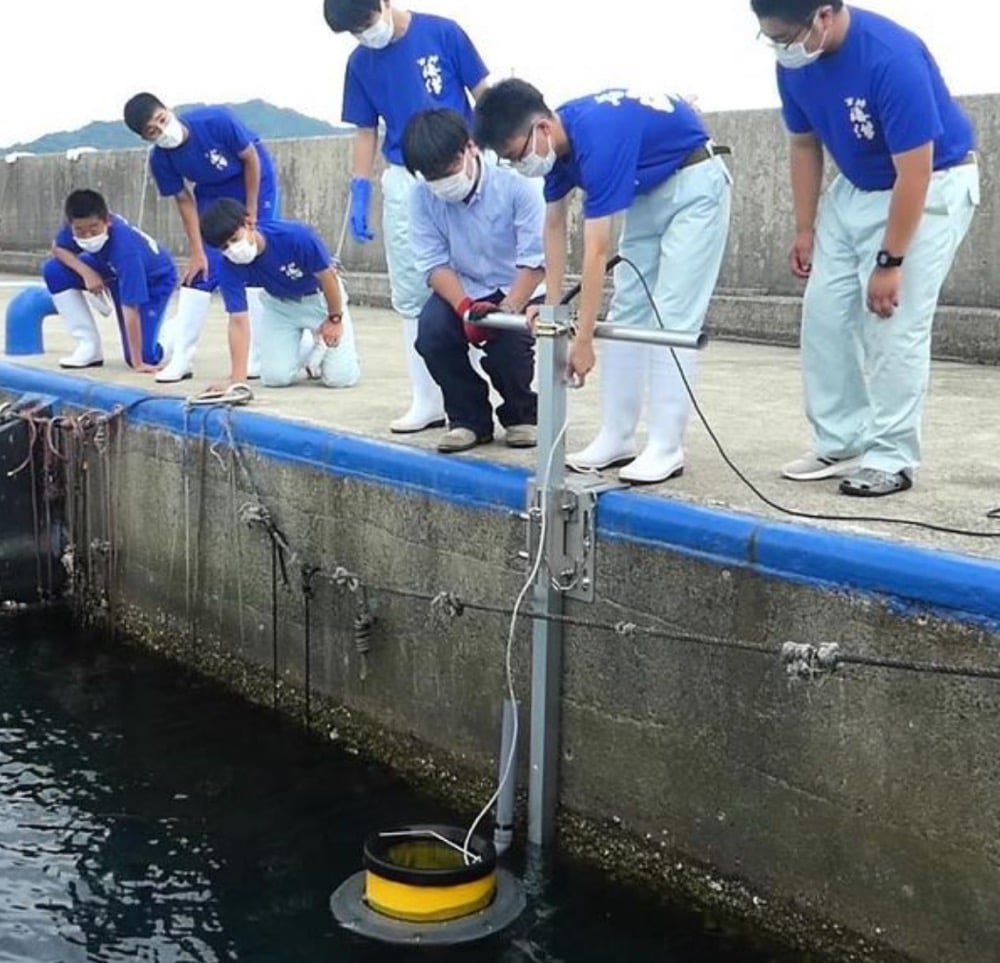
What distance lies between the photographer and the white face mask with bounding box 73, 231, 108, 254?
748 cm

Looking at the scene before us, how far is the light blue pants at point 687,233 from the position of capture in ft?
14.5

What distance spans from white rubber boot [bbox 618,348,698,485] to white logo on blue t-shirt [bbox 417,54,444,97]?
1641 millimetres

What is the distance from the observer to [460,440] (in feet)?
16.4

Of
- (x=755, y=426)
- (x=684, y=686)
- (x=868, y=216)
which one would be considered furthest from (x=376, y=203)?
(x=684, y=686)

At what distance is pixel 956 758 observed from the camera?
3.41 meters

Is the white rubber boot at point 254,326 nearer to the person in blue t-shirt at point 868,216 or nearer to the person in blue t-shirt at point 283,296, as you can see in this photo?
the person in blue t-shirt at point 283,296

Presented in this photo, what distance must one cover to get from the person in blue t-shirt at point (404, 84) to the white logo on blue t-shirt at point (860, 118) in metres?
1.78

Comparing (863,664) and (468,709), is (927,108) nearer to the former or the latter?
(863,664)

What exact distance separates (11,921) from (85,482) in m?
3.07

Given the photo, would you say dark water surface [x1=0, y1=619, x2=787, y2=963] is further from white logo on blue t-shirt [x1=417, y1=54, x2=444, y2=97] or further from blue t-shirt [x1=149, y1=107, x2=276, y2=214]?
white logo on blue t-shirt [x1=417, y1=54, x2=444, y2=97]

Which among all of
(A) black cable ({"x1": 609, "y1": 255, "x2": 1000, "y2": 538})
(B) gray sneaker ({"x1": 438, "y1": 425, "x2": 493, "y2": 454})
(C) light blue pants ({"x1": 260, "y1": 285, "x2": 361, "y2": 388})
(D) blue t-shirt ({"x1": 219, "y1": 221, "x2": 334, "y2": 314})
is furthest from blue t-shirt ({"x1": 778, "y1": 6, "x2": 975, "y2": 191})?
(C) light blue pants ({"x1": 260, "y1": 285, "x2": 361, "y2": 388})

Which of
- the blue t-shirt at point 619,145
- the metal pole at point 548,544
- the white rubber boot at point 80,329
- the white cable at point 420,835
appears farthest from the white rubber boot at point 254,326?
Answer: the white cable at point 420,835

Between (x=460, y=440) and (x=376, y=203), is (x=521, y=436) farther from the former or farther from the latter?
(x=376, y=203)

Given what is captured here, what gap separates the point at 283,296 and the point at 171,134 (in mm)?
941
